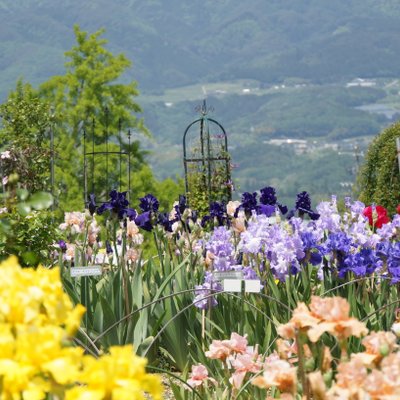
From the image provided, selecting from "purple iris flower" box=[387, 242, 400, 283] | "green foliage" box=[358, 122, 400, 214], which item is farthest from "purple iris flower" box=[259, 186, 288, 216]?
"green foliage" box=[358, 122, 400, 214]

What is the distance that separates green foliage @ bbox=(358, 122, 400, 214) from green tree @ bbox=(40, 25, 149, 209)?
51.1 ft

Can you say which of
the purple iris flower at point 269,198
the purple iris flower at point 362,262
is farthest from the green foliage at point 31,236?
the purple iris flower at point 362,262

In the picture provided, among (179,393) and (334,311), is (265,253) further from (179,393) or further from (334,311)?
(334,311)

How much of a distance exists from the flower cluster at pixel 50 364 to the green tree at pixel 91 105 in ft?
84.4

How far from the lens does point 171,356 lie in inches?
201

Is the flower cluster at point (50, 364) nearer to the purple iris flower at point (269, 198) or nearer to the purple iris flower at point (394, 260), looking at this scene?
the purple iris flower at point (394, 260)

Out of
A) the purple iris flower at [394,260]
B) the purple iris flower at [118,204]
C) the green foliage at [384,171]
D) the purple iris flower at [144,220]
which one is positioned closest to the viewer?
the purple iris flower at [394,260]

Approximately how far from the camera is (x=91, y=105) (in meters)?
28.5

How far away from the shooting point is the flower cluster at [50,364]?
4.87 ft

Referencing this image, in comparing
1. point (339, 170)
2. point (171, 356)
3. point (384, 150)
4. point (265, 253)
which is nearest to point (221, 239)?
point (265, 253)

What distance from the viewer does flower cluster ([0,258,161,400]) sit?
4.87ft

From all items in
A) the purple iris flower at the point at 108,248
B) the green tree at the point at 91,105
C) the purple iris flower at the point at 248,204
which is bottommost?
the purple iris flower at the point at 108,248

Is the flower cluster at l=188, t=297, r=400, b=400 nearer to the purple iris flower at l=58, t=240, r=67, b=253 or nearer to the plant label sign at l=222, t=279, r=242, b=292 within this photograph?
the plant label sign at l=222, t=279, r=242, b=292

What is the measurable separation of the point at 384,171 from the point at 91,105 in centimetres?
1815
